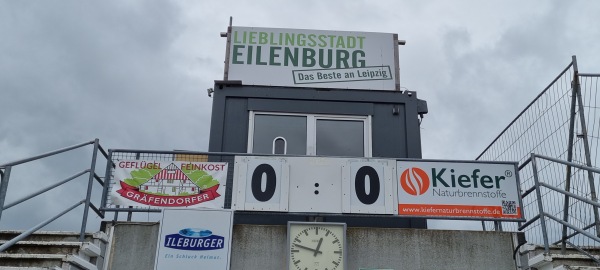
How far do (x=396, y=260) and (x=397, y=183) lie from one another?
1.02 meters

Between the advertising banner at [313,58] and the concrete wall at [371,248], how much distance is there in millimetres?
3276

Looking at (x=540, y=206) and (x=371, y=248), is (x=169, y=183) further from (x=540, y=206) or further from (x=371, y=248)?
(x=540, y=206)

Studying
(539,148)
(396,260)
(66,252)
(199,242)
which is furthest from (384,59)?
(66,252)

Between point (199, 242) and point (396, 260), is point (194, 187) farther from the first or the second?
point (396, 260)

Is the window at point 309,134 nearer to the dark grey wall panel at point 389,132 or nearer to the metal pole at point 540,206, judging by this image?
the dark grey wall panel at point 389,132

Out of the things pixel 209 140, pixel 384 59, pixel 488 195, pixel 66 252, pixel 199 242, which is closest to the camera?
pixel 66 252

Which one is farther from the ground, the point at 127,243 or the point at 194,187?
the point at 194,187

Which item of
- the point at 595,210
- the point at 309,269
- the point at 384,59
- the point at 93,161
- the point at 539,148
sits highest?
the point at 384,59

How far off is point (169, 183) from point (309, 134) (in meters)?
2.68

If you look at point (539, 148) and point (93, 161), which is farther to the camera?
point (539, 148)

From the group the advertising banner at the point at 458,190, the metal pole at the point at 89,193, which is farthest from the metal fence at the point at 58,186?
the advertising banner at the point at 458,190

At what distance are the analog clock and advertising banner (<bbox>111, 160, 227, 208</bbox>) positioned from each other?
1085 millimetres

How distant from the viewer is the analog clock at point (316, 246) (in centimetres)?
798

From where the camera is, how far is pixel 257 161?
28.7 ft
